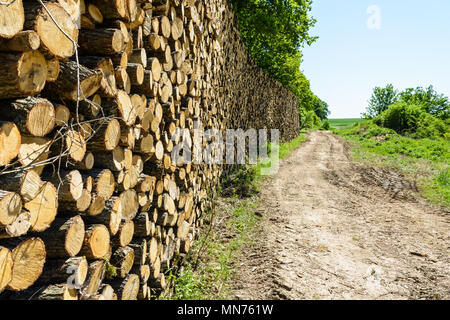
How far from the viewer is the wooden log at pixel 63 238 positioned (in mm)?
1649

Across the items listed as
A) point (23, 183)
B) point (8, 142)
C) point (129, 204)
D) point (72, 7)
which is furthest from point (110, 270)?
point (72, 7)

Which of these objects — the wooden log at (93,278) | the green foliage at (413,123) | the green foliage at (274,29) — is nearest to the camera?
the wooden log at (93,278)

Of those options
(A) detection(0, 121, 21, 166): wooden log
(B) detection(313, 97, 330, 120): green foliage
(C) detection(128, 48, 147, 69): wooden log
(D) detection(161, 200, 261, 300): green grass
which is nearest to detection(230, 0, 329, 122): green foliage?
(D) detection(161, 200, 261, 300): green grass

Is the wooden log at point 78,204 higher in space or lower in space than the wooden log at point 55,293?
higher

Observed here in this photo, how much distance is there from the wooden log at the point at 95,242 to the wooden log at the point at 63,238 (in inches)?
3.4

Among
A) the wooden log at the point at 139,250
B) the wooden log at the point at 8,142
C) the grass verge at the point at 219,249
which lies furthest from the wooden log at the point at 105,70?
the grass verge at the point at 219,249

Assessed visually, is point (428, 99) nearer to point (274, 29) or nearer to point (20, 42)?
point (274, 29)

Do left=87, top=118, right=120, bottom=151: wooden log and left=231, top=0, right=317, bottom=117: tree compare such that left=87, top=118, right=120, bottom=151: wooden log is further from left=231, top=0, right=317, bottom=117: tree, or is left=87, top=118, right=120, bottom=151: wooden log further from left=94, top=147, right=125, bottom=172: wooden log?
left=231, top=0, right=317, bottom=117: tree

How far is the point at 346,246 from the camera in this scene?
173 inches

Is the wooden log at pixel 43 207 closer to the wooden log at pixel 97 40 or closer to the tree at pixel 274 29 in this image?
the wooden log at pixel 97 40

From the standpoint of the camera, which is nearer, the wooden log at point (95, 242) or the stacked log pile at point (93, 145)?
the stacked log pile at point (93, 145)

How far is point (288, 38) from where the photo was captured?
50.2ft
